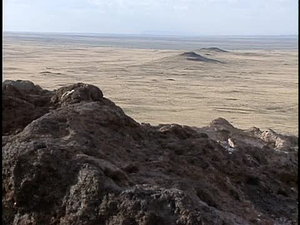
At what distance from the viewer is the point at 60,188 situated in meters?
6.00

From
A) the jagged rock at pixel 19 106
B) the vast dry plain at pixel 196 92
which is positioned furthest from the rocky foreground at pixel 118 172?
the vast dry plain at pixel 196 92

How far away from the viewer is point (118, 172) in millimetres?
6098

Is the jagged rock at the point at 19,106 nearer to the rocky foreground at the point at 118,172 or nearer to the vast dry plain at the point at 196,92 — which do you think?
the rocky foreground at the point at 118,172

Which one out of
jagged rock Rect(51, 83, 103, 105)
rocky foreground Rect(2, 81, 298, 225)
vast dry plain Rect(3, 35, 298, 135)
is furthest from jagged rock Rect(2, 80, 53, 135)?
vast dry plain Rect(3, 35, 298, 135)

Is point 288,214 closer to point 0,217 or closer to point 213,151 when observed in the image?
point 213,151

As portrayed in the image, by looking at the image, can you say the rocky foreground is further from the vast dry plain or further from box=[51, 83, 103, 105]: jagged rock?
the vast dry plain

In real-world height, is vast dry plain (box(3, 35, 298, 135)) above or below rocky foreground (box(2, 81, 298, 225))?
below

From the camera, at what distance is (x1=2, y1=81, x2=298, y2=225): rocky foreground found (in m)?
5.62

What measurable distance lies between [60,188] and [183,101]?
93.7 feet

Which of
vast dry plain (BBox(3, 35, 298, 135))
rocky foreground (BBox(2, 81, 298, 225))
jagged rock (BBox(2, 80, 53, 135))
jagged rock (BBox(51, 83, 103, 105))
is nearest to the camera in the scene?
rocky foreground (BBox(2, 81, 298, 225))

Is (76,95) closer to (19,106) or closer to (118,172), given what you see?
Result: (19,106)

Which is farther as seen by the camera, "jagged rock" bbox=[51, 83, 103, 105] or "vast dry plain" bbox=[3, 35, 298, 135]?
"vast dry plain" bbox=[3, 35, 298, 135]

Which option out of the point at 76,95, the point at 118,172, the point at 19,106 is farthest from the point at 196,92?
the point at 118,172

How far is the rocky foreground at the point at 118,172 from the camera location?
5621mm
